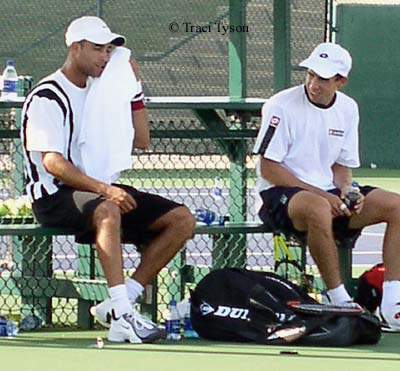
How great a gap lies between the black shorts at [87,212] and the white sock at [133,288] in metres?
0.25

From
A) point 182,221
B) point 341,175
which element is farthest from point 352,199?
point 182,221

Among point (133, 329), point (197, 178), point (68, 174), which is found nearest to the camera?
point (133, 329)

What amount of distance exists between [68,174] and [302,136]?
1338 millimetres

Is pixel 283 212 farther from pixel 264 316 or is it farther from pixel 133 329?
pixel 133 329

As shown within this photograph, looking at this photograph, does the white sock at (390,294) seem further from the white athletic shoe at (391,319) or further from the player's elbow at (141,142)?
the player's elbow at (141,142)

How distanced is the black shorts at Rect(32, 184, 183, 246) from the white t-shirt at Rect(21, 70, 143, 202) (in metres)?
0.07

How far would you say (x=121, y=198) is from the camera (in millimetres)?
6988

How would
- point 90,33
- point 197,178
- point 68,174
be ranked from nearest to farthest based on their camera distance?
1. point 68,174
2. point 90,33
3. point 197,178

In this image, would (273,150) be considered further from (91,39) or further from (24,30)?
(24,30)

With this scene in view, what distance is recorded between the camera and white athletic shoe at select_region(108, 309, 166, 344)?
6.91 metres

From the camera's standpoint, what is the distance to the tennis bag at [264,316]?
274 inches

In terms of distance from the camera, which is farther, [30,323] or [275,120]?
[30,323]

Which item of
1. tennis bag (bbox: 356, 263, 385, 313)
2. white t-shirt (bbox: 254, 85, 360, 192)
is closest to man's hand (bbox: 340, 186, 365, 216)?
white t-shirt (bbox: 254, 85, 360, 192)

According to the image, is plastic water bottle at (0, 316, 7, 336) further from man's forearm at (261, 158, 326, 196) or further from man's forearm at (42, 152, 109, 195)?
man's forearm at (261, 158, 326, 196)
